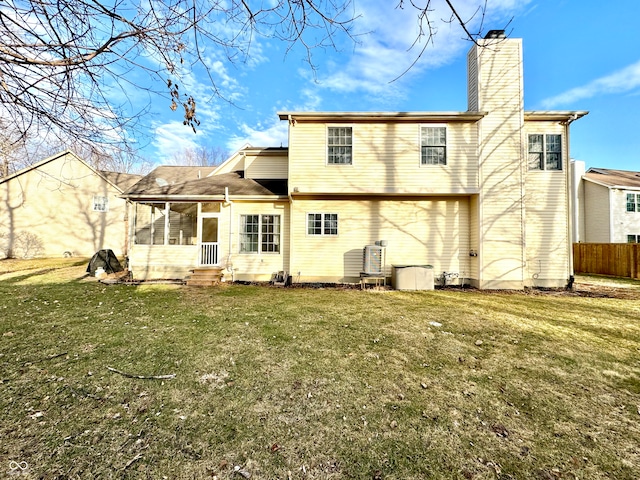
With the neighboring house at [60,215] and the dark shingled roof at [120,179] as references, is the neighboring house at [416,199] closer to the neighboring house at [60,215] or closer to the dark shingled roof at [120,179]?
the neighboring house at [60,215]

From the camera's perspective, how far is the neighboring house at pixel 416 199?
9.45m

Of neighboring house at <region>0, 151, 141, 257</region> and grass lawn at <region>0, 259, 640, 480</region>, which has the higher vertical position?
neighboring house at <region>0, 151, 141, 257</region>

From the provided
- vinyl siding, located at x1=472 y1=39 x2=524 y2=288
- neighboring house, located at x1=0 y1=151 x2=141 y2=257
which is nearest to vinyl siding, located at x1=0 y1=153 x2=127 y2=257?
neighboring house, located at x1=0 y1=151 x2=141 y2=257

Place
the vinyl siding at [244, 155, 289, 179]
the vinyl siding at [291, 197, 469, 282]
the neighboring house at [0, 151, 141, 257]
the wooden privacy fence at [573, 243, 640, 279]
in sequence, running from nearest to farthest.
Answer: the vinyl siding at [291, 197, 469, 282] < the wooden privacy fence at [573, 243, 640, 279] < the vinyl siding at [244, 155, 289, 179] < the neighboring house at [0, 151, 141, 257]

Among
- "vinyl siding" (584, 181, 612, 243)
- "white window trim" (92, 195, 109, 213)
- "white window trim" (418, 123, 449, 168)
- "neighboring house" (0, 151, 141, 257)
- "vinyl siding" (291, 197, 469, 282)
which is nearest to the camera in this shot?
"white window trim" (418, 123, 449, 168)

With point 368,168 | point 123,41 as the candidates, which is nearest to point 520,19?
point 123,41

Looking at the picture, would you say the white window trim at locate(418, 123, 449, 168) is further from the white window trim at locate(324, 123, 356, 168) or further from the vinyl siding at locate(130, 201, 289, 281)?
the vinyl siding at locate(130, 201, 289, 281)

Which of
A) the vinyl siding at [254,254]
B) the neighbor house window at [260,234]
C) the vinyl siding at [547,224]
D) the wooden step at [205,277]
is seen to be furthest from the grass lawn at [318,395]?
the neighbor house window at [260,234]

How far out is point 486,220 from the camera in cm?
948

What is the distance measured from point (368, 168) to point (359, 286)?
14.3 ft

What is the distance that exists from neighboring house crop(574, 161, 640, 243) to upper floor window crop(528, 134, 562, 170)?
1163 centimetres

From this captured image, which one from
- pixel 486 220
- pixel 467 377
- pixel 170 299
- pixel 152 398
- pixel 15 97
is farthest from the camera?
pixel 486 220

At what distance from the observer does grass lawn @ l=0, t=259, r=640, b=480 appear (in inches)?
81.3

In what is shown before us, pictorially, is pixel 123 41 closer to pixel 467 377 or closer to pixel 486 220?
pixel 467 377
